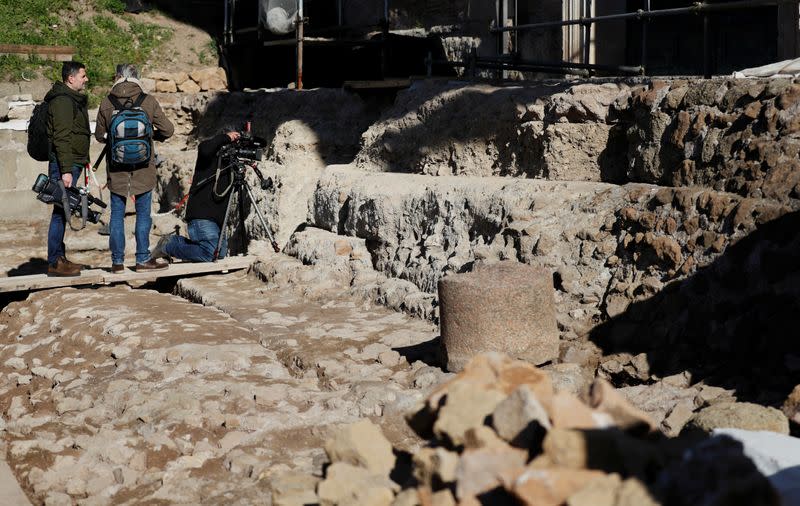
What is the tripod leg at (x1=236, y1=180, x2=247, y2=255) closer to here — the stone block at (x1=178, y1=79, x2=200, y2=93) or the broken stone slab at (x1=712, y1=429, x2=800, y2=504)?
the stone block at (x1=178, y1=79, x2=200, y2=93)

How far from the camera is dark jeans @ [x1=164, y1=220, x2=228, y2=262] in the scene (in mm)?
9047

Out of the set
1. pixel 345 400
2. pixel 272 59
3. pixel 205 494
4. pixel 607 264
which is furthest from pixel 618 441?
pixel 272 59

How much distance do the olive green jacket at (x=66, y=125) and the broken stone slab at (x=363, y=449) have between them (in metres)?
4.71

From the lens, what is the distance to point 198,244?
9086 mm

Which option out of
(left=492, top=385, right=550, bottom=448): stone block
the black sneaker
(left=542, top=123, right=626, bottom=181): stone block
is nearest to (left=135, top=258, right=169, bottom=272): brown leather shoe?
the black sneaker

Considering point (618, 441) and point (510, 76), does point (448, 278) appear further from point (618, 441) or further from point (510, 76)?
point (510, 76)

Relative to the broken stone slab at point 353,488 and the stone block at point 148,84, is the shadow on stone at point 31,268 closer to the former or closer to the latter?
the stone block at point 148,84

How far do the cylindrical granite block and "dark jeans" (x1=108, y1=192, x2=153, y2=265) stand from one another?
367 centimetres

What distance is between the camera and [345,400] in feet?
17.7

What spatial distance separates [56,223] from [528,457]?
19.5ft

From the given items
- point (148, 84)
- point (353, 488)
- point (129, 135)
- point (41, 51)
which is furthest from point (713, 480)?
point (41, 51)

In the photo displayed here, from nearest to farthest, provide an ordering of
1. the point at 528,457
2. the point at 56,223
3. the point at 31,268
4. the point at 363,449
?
the point at 528,457
the point at 363,449
the point at 56,223
the point at 31,268

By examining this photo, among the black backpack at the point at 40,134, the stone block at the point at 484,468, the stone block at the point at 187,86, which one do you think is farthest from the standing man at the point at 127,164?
the stone block at the point at 187,86

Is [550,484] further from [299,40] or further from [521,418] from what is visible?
[299,40]
